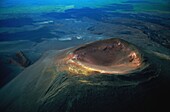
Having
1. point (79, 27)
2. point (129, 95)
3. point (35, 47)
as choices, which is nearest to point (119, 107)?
point (129, 95)

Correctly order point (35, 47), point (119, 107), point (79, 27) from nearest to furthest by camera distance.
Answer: point (119, 107) < point (35, 47) < point (79, 27)

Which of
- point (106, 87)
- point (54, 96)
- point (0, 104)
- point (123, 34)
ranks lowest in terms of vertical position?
point (123, 34)

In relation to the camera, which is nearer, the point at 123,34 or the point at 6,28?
the point at 123,34

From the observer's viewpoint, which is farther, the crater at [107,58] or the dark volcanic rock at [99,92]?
the crater at [107,58]

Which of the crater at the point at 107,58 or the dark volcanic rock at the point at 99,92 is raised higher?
the crater at the point at 107,58

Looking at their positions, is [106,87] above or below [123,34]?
above

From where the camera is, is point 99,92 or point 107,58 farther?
point 107,58

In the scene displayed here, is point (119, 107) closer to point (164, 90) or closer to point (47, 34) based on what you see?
point (164, 90)

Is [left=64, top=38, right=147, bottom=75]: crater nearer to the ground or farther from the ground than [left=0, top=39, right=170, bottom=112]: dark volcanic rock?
farther from the ground
